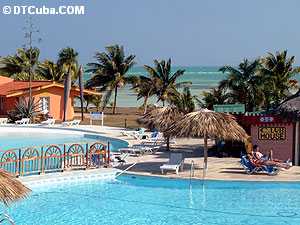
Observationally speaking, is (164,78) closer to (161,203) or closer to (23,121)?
(23,121)

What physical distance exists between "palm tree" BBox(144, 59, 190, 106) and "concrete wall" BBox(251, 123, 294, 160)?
857 inches

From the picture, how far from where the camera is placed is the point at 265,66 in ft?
123

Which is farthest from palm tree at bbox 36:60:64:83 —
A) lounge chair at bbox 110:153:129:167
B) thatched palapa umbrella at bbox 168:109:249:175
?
thatched palapa umbrella at bbox 168:109:249:175

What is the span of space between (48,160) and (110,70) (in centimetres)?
3070

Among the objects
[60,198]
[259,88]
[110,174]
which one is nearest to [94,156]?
[110,174]

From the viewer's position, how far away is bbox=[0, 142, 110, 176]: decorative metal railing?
54.8 feet

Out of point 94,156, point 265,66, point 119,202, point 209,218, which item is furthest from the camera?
point 265,66

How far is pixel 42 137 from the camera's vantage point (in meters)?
31.1

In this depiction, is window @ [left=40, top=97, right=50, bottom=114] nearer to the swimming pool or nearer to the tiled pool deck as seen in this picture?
the swimming pool

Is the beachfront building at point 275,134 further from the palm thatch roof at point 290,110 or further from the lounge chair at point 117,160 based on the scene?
the lounge chair at point 117,160

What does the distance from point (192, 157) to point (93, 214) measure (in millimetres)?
8275

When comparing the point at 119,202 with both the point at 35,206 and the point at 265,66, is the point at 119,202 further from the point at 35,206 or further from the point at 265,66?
the point at 265,66

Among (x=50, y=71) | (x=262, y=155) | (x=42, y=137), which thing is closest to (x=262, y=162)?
(x=262, y=155)

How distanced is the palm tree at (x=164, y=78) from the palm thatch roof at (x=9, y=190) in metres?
34.1
